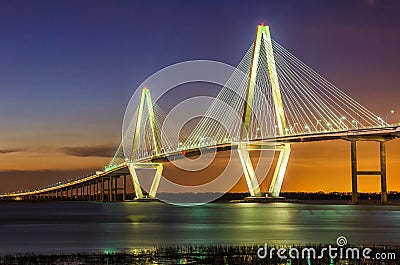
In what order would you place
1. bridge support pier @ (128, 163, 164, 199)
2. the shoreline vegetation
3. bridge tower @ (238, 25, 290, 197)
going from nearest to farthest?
the shoreline vegetation
bridge tower @ (238, 25, 290, 197)
bridge support pier @ (128, 163, 164, 199)

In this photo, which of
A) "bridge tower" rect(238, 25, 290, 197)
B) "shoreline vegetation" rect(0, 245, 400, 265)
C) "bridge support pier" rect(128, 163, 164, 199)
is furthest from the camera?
"bridge support pier" rect(128, 163, 164, 199)

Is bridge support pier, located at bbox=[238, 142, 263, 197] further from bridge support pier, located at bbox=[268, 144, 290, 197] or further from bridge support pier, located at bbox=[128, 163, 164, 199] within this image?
bridge support pier, located at bbox=[128, 163, 164, 199]

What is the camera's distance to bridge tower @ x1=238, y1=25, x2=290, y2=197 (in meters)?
67.9

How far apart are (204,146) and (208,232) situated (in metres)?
36.1

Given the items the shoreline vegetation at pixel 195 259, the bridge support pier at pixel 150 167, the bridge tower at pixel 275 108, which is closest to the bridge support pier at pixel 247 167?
the bridge tower at pixel 275 108

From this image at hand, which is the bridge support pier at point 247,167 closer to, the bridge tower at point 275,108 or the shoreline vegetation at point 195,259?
the bridge tower at point 275,108

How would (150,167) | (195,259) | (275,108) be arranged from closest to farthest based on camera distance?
1. (195,259)
2. (275,108)
3. (150,167)

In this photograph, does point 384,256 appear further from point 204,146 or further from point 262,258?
point 204,146

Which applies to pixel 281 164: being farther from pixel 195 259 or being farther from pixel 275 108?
pixel 195 259

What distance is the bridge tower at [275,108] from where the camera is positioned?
67.9 metres

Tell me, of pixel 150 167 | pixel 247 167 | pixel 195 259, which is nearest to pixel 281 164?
pixel 247 167

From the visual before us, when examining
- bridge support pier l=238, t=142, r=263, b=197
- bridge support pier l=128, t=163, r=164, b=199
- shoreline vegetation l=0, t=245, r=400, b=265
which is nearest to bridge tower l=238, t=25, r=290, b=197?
bridge support pier l=238, t=142, r=263, b=197

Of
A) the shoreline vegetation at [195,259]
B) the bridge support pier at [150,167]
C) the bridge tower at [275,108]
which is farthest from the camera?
the bridge support pier at [150,167]

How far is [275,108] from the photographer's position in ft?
221
